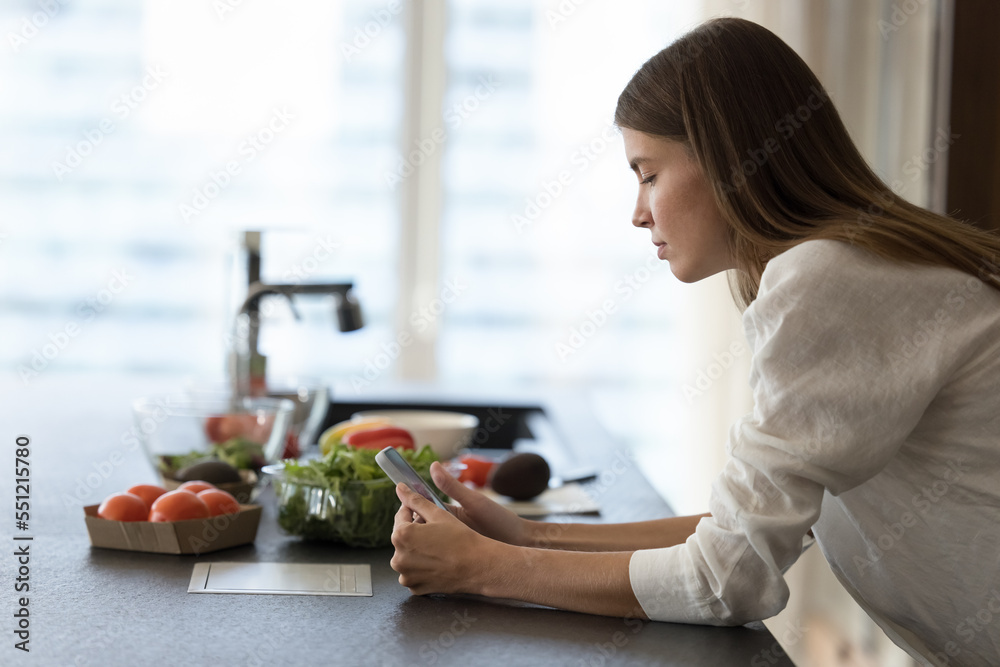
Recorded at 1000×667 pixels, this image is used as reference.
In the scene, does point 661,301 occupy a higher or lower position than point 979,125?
lower

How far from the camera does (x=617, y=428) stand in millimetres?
3576

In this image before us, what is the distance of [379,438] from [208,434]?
0.78ft

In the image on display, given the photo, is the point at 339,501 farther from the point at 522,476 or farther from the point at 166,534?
the point at 522,476

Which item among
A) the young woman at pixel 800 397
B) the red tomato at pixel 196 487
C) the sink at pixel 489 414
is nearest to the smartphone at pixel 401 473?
the young woman at pixel 800 397

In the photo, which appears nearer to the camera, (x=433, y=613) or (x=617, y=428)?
(x=433, y=613)

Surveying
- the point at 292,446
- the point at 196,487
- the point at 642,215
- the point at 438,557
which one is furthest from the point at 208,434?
the point at 642,215

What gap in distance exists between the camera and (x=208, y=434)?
133cm

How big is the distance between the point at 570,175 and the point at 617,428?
956 millimetres

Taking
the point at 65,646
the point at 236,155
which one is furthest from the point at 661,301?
the point at 65,646

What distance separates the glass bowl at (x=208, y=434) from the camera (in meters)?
1.29

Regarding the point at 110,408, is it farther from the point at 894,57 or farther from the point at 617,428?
the point at 894,57

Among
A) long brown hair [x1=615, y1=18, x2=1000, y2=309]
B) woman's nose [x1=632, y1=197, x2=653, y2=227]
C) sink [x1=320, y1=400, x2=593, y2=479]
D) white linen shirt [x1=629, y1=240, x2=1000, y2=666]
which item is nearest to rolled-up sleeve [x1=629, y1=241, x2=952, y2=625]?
white linen shirt [x1=629, y1=240, x2=1000, y2=666]

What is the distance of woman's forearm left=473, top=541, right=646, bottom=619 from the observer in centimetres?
89

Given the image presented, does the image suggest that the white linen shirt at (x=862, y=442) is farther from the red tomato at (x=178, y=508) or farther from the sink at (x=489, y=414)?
the sink at (x=489, y=414)
